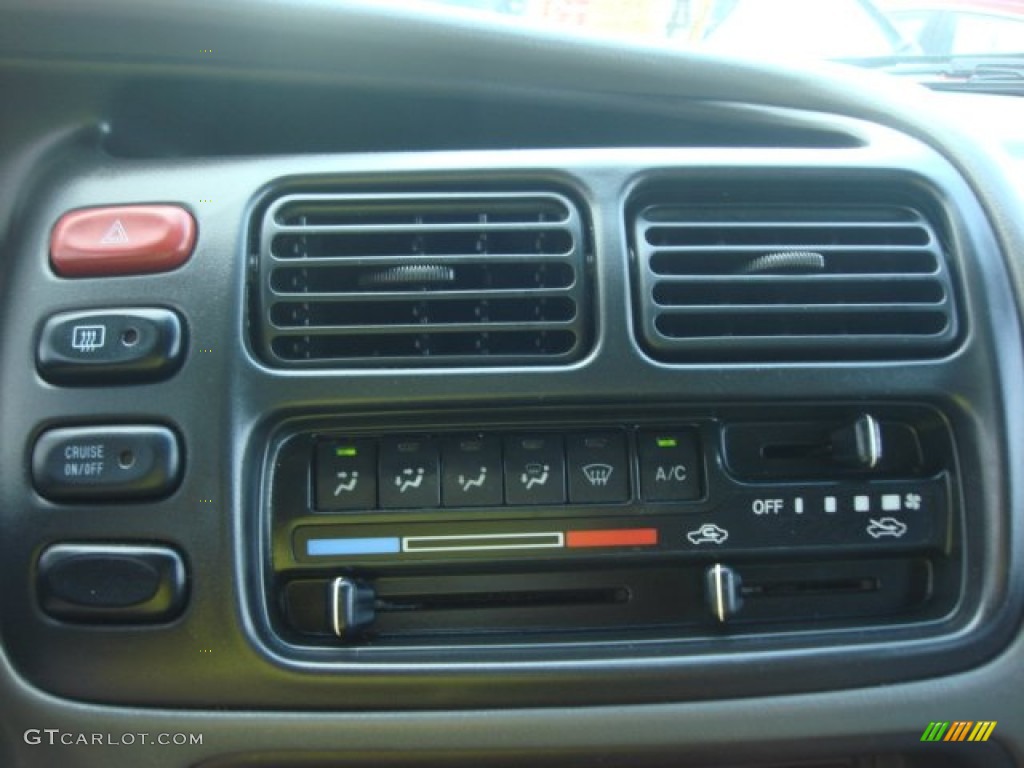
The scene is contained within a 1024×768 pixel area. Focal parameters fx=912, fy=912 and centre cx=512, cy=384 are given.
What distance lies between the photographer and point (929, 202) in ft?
3.34

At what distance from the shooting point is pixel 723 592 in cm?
90

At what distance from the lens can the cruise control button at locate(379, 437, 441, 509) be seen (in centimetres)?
91

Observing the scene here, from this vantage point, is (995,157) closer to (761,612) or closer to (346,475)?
(761,612)

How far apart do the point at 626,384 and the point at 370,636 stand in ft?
1.18

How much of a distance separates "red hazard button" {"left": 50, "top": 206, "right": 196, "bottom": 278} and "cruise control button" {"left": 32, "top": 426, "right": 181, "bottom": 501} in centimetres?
17

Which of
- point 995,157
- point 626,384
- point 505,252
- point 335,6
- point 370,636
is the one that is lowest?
point 370,636

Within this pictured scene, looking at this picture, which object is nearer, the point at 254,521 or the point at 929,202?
the point at 254,521

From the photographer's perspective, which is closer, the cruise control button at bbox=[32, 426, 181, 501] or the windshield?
the cruise control button at bbox=[32, 426, 181, 501]

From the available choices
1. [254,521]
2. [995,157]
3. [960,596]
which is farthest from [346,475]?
[995,157]

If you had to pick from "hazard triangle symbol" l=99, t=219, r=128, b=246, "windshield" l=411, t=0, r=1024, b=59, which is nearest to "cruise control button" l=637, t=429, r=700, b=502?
"hazard triangle symbol" l=99, t=219, r=128, b=246

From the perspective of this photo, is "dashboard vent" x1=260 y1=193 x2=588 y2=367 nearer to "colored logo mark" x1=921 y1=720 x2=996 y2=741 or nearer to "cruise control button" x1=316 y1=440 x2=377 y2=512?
"cruise control button" x1=316 y1=440 x2=377 y2=512

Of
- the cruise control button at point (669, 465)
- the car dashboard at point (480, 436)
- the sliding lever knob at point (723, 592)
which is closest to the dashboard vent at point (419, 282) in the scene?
the car dashboard at point (480, 436)

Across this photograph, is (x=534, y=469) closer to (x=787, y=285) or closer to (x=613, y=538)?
(x=613, y=538)

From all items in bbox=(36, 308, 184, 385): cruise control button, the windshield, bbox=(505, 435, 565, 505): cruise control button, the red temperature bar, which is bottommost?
the red temperature bar
